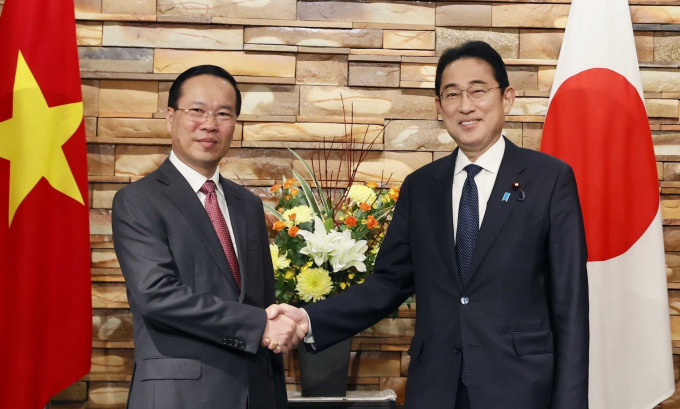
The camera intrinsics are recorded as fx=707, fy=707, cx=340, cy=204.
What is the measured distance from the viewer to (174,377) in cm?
182

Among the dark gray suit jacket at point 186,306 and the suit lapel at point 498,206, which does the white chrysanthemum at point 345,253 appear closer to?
the dark gray suit jacket at point 186,306

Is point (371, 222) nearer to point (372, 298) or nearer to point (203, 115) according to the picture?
point (372, 298)

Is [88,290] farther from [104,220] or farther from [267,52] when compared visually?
[267,52]

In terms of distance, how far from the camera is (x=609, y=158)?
2.82 m

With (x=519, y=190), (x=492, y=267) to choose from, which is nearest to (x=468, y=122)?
(x=519, y=190)

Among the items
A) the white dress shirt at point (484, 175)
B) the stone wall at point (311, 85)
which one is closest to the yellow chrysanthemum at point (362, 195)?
the stone wall at point (311, 85)

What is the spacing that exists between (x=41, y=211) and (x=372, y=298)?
131 cm

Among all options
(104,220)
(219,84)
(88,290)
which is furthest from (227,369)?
(104,220)

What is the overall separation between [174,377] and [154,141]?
149 cm

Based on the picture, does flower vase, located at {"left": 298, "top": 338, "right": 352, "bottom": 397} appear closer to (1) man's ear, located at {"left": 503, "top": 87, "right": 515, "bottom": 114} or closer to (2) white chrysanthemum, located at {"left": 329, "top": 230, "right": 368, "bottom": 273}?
(2) white chrysanthemum, located at {"left": 329, "top": 230, "right": 368, "bottom": 273}

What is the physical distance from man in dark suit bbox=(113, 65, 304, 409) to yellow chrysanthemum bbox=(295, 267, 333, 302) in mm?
215

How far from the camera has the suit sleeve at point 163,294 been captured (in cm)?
185

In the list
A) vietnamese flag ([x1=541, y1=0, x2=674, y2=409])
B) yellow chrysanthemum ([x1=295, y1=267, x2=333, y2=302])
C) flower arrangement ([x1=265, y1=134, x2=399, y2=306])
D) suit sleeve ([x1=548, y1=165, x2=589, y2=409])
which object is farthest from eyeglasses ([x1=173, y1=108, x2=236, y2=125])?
vietnamese flag ([x1=541, y1=0, x2=674, y2=409])

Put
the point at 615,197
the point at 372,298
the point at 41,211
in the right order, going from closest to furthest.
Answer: the point at 372,298
the point at 41,211
the point at 615,197
